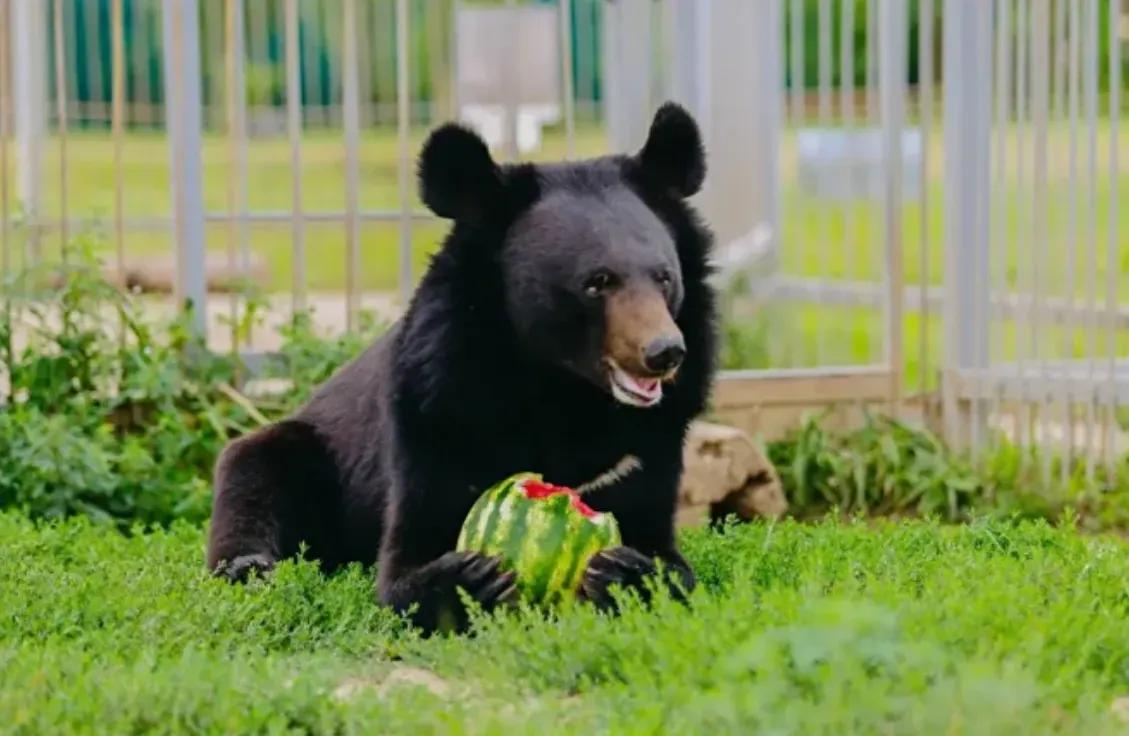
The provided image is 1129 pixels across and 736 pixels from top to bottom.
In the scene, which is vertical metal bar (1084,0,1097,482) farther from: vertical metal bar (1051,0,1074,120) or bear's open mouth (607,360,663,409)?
bear's open mouth (607,360,663,409)

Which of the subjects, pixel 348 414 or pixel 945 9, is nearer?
pixel 348 414

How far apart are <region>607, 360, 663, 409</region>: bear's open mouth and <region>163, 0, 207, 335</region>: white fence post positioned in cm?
331

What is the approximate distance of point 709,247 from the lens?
450cm

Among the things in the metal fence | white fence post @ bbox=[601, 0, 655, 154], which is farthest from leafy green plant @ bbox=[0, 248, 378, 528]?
white fence post @ bbox=[601, 0, 655, 154]

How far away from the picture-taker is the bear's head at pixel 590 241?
4133 mm

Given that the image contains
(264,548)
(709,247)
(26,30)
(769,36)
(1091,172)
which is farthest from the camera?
(26,30)

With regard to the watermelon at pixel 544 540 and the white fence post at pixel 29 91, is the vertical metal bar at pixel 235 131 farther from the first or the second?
the watermelon at pixel 544 540

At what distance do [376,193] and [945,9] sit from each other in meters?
10.5

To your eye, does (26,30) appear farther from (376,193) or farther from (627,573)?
(376,193)

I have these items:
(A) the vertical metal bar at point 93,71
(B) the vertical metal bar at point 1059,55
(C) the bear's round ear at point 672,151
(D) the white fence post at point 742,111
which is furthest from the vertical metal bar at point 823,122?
(A) the vertical metal bar at point 93,71

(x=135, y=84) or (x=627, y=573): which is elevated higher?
(x=135, y=84)

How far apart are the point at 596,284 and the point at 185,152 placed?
3416 mm

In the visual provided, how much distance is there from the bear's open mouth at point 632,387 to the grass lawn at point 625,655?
41 cm

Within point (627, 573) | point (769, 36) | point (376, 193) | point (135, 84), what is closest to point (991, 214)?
point (769, 36)
